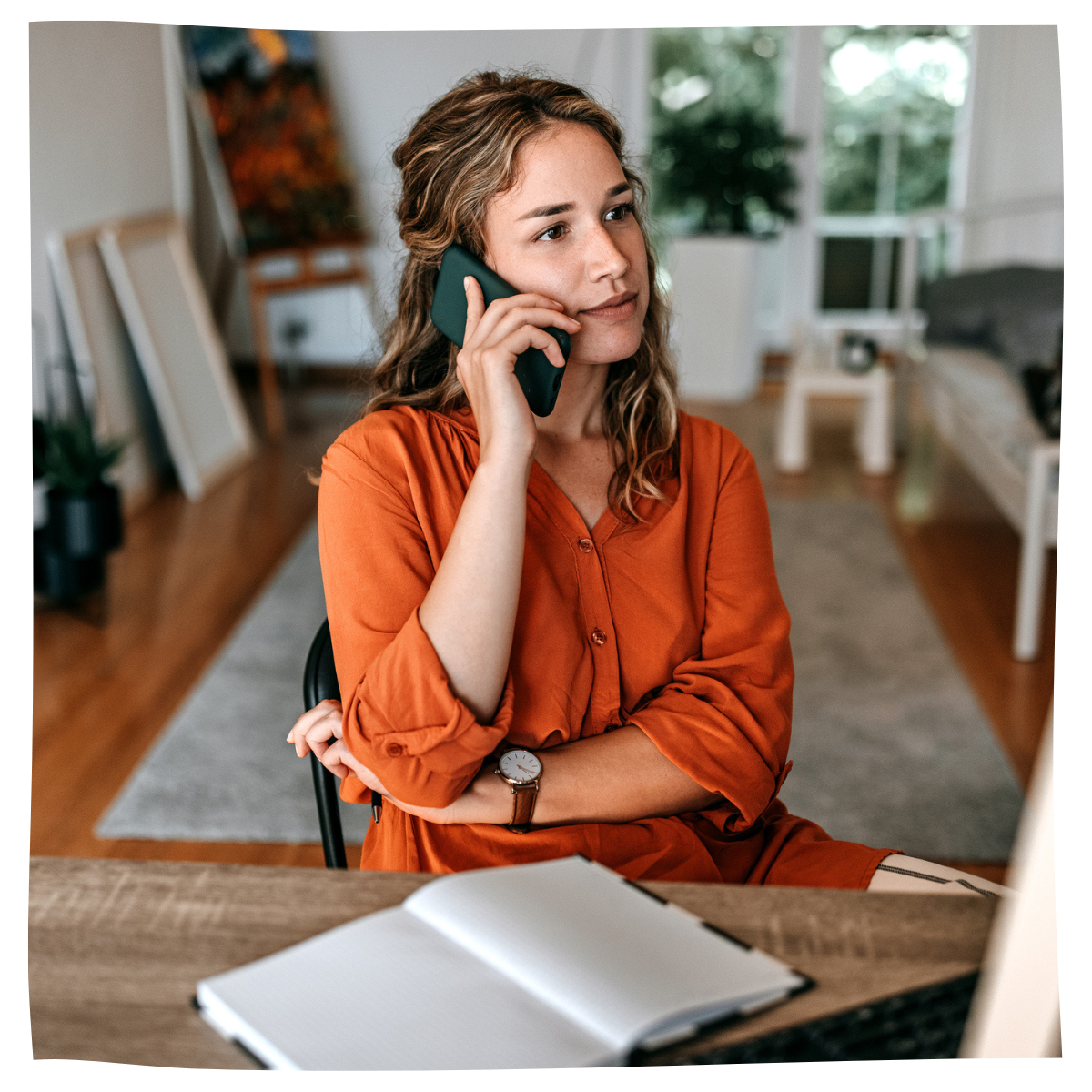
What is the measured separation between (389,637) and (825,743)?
1.49 m

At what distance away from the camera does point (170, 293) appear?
3945 millimetres

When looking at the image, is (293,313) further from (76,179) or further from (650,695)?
(650,695)

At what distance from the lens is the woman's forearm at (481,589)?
2.80ft

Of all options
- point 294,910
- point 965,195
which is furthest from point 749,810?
point 965,195

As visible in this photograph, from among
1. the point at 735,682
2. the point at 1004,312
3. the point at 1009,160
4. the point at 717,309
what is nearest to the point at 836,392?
the point at 1004,312

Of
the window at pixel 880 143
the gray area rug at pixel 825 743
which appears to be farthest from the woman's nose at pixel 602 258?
the window at pixel 880 143

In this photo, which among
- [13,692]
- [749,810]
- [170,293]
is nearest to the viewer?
[13,692]

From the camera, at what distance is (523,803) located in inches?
36.1

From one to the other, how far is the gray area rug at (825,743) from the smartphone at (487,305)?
115 centimetres

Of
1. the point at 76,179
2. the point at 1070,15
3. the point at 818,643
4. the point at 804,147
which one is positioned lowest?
the point at 818,643

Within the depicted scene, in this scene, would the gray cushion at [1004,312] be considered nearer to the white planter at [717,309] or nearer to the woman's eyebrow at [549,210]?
the white planter at [717,309]

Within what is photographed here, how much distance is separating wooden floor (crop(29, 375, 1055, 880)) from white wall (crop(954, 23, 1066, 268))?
1422 millimetres

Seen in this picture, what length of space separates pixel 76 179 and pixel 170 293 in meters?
0.55

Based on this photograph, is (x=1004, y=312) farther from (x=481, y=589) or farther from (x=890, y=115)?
(x=481, y=589)
